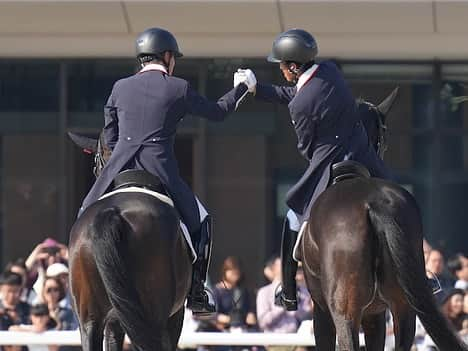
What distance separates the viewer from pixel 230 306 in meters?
14.2

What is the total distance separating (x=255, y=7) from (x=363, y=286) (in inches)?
350

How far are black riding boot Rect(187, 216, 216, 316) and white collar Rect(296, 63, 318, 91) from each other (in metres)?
1.16

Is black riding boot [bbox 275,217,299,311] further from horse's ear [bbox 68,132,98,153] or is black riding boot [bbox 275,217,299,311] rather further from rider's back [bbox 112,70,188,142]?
horse's ear [bbox 68,132,98,153]

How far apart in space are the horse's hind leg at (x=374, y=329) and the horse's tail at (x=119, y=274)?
185 cm

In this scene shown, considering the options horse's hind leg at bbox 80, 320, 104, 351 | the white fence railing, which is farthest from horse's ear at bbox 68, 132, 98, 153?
the white fence railing


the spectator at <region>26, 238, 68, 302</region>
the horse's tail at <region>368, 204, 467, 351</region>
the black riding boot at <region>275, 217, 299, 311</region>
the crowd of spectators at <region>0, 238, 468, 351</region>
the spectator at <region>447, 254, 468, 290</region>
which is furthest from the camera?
the spectator at <region>26, 238, 68, 302</region>

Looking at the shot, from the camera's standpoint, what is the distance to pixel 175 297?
9086 millimetres

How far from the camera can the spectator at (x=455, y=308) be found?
41.8 feet

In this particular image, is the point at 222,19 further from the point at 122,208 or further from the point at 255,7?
the point at 122,208

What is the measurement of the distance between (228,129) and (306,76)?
845cm

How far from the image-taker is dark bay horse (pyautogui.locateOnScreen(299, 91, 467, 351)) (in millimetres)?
8664

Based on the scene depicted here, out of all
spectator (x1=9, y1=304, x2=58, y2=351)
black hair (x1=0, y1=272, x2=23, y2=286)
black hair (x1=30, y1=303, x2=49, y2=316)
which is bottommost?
spectator (x1=9, y1=304, x2=58, y2=351)

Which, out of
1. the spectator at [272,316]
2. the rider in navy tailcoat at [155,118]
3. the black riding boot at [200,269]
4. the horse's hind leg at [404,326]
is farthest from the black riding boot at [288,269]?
the spectator at [272,316]

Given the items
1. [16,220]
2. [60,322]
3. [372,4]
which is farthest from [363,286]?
[16,220]
